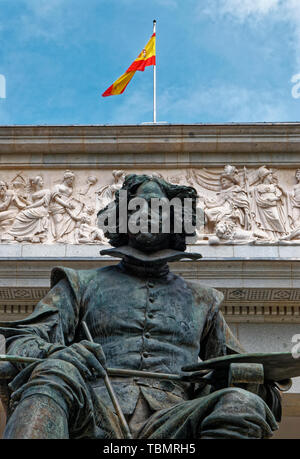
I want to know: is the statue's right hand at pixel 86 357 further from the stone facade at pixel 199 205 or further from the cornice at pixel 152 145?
the cornice at pixel 152 145

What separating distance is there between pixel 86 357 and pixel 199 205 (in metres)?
11.2

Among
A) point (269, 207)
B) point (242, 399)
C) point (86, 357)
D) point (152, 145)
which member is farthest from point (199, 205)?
point (242, 399)

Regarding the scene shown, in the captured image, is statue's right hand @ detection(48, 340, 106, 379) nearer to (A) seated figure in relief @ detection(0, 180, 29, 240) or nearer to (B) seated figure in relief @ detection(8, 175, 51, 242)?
(B) seated figure in relief @ detection(8, 175, 51, 242)

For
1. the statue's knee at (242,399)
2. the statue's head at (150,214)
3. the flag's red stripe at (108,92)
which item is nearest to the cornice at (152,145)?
the flag's red stripe at (108,92)

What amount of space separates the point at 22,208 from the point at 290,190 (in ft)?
14.1

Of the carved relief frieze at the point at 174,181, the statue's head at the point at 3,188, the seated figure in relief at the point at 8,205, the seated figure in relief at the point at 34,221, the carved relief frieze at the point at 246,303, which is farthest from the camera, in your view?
the statue's head at the point at 3,188

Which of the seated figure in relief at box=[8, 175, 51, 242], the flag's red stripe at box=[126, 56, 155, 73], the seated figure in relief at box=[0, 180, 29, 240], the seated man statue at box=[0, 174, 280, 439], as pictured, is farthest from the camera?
the flag's red stripe at box=[126, 56, 155, 73]

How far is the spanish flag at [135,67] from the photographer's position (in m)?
19.2

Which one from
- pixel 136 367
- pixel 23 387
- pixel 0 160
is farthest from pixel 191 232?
pixel 0 160

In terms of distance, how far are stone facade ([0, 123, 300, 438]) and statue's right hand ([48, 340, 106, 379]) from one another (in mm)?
9751

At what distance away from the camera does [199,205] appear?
14.9 metres

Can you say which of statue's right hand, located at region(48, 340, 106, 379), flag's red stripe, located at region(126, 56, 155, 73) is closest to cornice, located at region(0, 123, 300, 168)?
flag's red stripe, located at region(126, 56, 155, 73)

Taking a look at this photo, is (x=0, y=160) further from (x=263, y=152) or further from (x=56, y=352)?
(x=56, y=352)

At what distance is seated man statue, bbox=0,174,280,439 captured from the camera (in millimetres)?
3521
